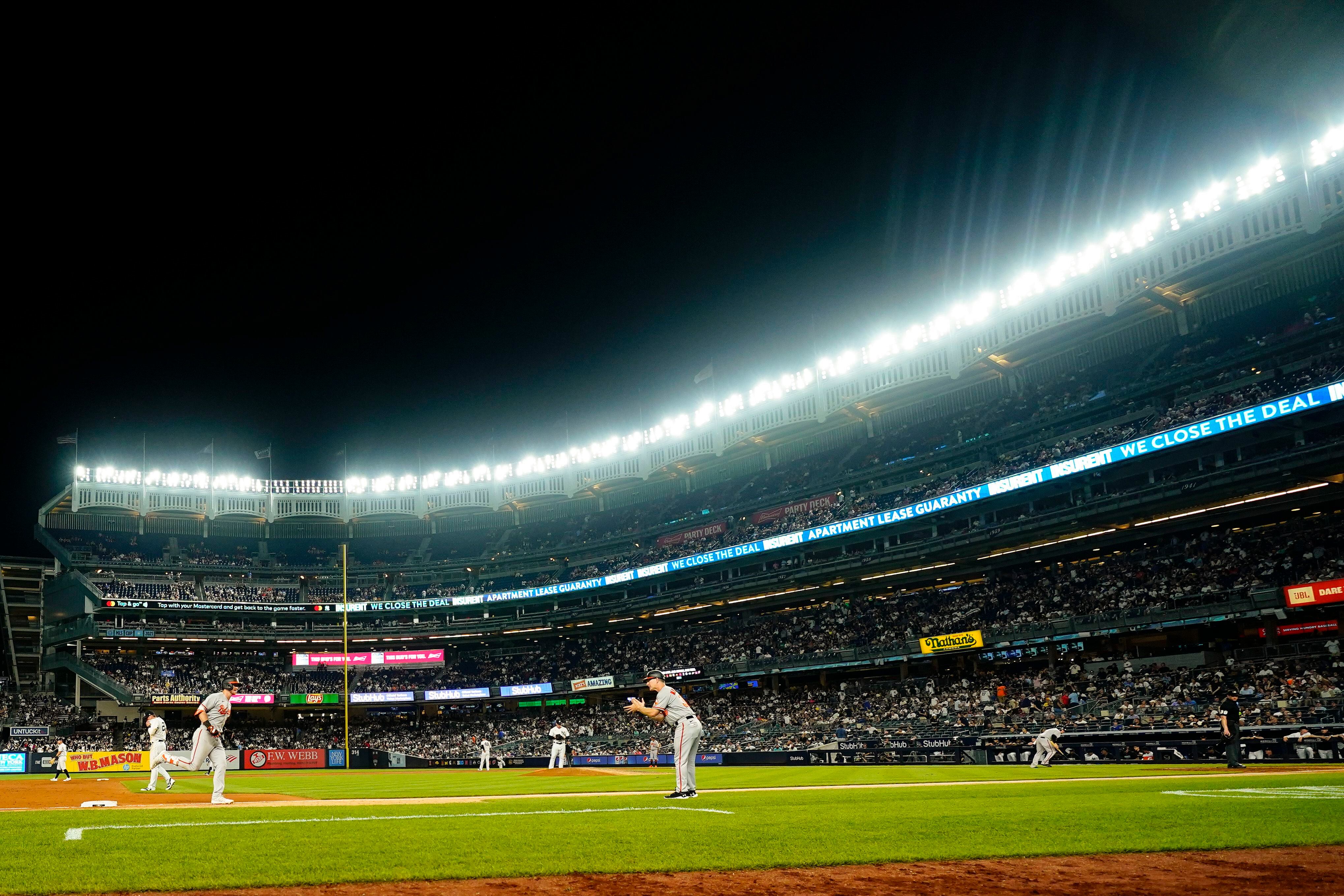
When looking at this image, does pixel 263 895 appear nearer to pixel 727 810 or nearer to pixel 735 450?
pixel 727 810

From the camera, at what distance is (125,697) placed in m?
59.3

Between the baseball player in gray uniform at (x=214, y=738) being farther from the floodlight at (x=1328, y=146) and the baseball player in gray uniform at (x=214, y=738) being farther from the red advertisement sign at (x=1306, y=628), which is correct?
the floodlight at (x=1328, y=146)

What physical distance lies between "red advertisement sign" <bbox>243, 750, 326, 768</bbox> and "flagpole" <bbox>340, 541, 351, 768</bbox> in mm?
1655

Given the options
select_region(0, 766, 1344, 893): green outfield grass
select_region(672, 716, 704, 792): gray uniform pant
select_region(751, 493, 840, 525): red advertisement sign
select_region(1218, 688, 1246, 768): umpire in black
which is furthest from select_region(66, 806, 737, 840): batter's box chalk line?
select_region(751, 493, 840, 525): red advertisement sign

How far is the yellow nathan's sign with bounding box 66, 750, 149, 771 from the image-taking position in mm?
42750

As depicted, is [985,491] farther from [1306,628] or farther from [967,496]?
[1306,628]

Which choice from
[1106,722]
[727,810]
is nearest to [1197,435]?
[1106,722]

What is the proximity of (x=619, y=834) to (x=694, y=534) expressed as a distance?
54583mm

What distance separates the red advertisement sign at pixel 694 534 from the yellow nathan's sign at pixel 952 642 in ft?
60.7

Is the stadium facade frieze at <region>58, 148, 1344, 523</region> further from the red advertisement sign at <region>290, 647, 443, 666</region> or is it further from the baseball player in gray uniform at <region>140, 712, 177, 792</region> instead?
the baseball player in gray uniform at <region>140, 712, 177, 792</region>

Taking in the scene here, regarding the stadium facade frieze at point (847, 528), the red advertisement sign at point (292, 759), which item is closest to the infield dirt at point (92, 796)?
the red advertisement sign at point (292, 759)

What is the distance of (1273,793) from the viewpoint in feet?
40.3

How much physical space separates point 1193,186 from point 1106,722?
26.3m

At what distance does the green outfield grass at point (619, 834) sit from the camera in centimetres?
717
